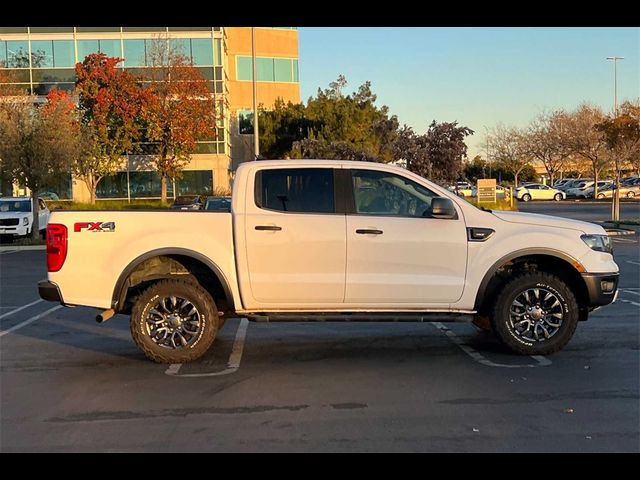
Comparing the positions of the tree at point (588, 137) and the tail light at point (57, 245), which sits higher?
the tree at point (588, 137)

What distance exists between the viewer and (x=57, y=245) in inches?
270

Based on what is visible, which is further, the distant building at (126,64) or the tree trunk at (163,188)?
the tree trunk at (163,188)

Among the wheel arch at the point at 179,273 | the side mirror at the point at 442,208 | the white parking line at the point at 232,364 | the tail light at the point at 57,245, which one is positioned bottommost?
the white parking line at the point at 232,364

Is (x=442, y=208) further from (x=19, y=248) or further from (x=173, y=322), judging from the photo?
(x=19, y=248)

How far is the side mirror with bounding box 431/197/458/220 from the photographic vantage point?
6762 mm

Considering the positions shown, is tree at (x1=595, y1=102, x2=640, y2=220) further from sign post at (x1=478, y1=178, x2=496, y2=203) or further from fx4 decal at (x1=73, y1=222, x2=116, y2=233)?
fx4 decal at (x1=73, y1=222, x2=116, y2=233)

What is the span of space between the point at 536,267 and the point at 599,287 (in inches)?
26.0

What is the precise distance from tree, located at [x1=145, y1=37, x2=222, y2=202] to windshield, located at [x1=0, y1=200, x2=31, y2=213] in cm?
1312

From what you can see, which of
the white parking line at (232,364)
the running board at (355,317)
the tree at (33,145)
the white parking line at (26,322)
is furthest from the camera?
the tree at (33,145)

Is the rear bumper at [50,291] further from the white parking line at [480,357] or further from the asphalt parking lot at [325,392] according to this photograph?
the white parking line at [480,357]

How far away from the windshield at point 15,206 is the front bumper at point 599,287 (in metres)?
22.3

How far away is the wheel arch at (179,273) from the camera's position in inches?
270

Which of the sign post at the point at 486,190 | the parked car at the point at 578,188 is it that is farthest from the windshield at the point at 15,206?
the parked car at the point at 578,188

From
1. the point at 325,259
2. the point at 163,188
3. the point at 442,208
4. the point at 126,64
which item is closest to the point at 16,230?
the point at 163,188
